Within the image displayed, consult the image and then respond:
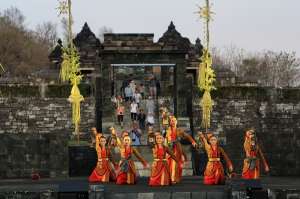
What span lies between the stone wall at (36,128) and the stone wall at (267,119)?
490 centimetres

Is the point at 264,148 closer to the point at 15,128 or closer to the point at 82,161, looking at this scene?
the point at 82,161

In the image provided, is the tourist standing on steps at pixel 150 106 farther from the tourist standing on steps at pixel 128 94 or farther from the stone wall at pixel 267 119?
the stone wall at pixel 267 119

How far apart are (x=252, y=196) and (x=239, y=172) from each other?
10.4 meters

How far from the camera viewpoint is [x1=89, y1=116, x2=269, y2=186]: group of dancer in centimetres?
1688

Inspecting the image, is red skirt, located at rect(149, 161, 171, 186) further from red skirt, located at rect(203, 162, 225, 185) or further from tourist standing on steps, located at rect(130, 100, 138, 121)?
tourist standing on steps, located at rect(130, 100, 138, 121)

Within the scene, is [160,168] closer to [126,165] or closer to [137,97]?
[126,165]

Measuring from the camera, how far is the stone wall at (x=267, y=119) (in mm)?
24469

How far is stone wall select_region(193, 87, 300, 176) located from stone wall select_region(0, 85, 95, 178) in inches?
193

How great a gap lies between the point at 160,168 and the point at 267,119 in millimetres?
9100

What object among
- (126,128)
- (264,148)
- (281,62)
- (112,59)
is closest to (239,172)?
(264,148)

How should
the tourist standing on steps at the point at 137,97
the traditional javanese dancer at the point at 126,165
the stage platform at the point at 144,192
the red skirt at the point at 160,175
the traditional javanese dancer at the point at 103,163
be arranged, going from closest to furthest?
1. the stage platform at the point at 144,192
2. the red skirt at the point at 160,175
3. the traditional javanese dancer at the point at 126,165
4. the traditional javanese dancer at the point at 103,163
5. the tourist standing on steps at the point at 137,97

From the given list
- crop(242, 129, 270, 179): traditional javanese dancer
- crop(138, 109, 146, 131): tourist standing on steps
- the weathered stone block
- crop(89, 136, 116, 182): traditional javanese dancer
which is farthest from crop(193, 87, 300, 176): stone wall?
the weathered stone block

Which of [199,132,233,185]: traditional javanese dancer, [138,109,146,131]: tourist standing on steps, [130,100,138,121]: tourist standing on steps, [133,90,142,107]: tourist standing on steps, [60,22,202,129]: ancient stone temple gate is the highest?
[60,22,202,129]: ancient stone temple gate

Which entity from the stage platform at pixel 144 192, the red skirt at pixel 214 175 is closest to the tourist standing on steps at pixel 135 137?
the red skirt at pixel 214 175
